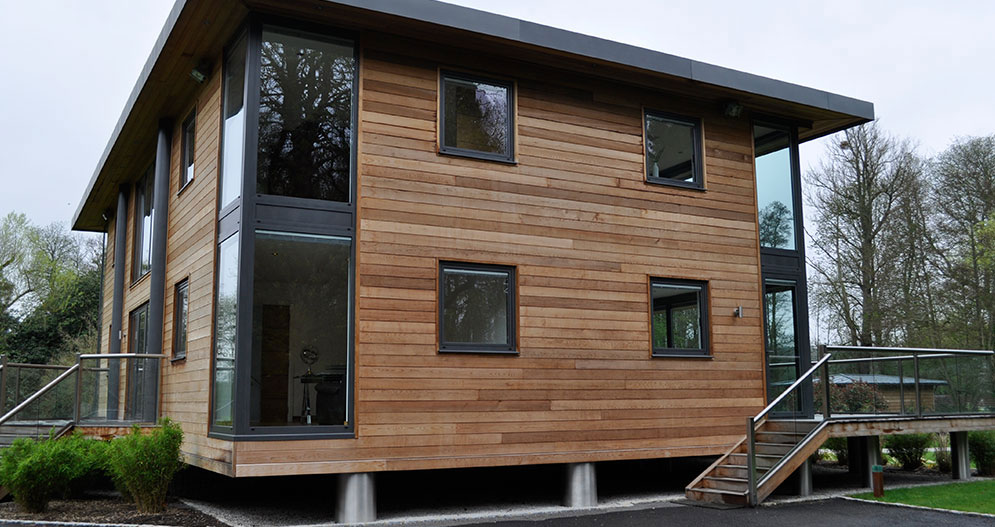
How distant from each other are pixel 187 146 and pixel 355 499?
19.7ft

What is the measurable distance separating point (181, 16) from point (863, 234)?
23.4 metres

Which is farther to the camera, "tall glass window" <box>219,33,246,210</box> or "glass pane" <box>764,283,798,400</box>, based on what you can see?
"glass pane" <box>764,283,798,400</box>

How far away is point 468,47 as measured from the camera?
35.0 feet

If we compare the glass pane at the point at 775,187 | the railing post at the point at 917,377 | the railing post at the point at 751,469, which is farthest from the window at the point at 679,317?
the railing post at the point at 917,377

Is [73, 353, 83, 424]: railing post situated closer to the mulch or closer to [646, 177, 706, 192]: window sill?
the mulch

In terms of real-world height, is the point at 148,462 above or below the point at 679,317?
below

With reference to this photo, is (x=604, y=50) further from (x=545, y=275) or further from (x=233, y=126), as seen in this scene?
(x=233, y=126)

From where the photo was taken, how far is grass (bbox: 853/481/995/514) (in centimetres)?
1066

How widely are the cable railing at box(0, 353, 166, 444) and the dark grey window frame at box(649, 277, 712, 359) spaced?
22.1 ft

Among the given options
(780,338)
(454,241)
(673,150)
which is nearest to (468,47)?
(454,241)

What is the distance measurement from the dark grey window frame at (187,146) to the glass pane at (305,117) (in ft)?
9.26

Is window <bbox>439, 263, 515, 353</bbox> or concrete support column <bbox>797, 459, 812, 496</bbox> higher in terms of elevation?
window <bbox>439, 263, 515, 353</bbox>

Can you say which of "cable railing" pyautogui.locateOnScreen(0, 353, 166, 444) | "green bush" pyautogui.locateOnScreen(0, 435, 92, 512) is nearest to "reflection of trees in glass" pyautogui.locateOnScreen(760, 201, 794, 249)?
"cable railing" pyautogui.locateOnScreen(0, 353, 166, 444)

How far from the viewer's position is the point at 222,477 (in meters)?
12.8
